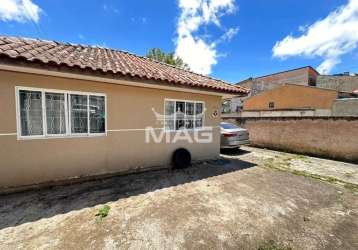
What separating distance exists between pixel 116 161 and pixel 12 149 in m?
2.45

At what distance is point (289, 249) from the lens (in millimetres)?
2711

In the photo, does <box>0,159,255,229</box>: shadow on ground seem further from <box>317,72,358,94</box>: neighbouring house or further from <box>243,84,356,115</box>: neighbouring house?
<box>317,72,358,94</box>: neighbouring house

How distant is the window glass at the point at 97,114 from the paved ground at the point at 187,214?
60.2 inches

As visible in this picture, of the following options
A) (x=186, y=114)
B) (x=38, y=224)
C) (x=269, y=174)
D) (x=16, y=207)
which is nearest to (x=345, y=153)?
(x=269, y=174)

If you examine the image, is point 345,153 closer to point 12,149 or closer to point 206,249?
point 206,249

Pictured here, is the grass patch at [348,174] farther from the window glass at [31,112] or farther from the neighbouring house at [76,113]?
the window glass at [31,112]

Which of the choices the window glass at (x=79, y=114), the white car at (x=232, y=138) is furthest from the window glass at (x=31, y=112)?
the white car at (x=232, y=138)

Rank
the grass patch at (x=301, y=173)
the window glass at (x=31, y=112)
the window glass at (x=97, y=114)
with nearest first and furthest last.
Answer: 1. the window glass at (x=31, y=112)
2. the window glass at (x=97, y=114)
3. the grass patch at (x=301, y=173)

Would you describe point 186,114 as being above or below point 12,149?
above

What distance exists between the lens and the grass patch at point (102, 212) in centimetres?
332

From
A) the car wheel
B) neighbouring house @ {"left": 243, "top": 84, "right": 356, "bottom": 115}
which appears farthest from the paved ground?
neighbouring house @ {"left": 243, "top": 84, "right": 356, "bottom": 115}

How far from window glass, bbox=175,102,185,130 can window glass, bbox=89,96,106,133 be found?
101 inches

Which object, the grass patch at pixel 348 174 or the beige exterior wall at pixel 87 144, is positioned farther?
the grass patch at pixel 348 174

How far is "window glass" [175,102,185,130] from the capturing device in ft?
22.0
